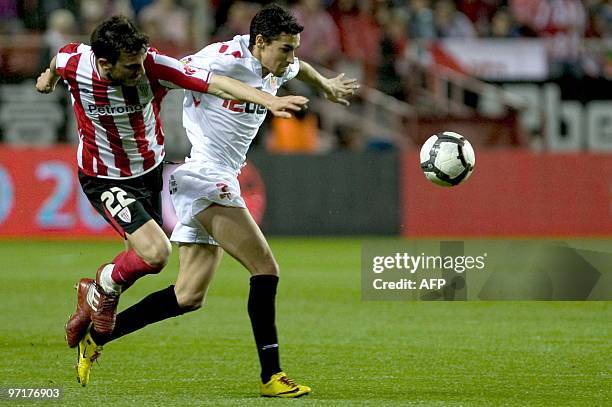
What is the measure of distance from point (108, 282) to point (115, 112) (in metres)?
0.87

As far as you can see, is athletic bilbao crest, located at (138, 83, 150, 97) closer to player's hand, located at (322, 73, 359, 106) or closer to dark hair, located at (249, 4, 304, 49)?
dark hair, located at (249, 4, 304, 49)

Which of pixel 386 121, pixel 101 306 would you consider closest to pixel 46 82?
pixel 101 306

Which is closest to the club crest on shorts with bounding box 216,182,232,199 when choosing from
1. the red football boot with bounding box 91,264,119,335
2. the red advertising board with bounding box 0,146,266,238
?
the red football boot with bounding box 91,264,119,335

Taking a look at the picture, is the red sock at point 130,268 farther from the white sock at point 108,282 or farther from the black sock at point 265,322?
Result: the black sock at point 265,322

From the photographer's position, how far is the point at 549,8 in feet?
65.2

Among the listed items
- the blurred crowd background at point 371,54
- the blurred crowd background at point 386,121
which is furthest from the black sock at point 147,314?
the blurred crowd background at point 371,54

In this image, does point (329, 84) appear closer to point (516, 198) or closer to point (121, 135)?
point (121, 135)

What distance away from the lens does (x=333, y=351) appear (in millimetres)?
7766

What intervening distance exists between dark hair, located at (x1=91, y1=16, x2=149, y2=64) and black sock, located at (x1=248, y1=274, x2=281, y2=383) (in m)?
1.29

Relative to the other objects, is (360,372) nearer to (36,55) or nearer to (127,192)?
(127,192)

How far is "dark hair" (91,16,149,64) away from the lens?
20.1 feet

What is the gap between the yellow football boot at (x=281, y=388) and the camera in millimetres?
6094

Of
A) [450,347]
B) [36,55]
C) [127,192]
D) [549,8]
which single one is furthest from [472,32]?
[127,192]

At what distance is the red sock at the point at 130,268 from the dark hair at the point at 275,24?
1295mm
